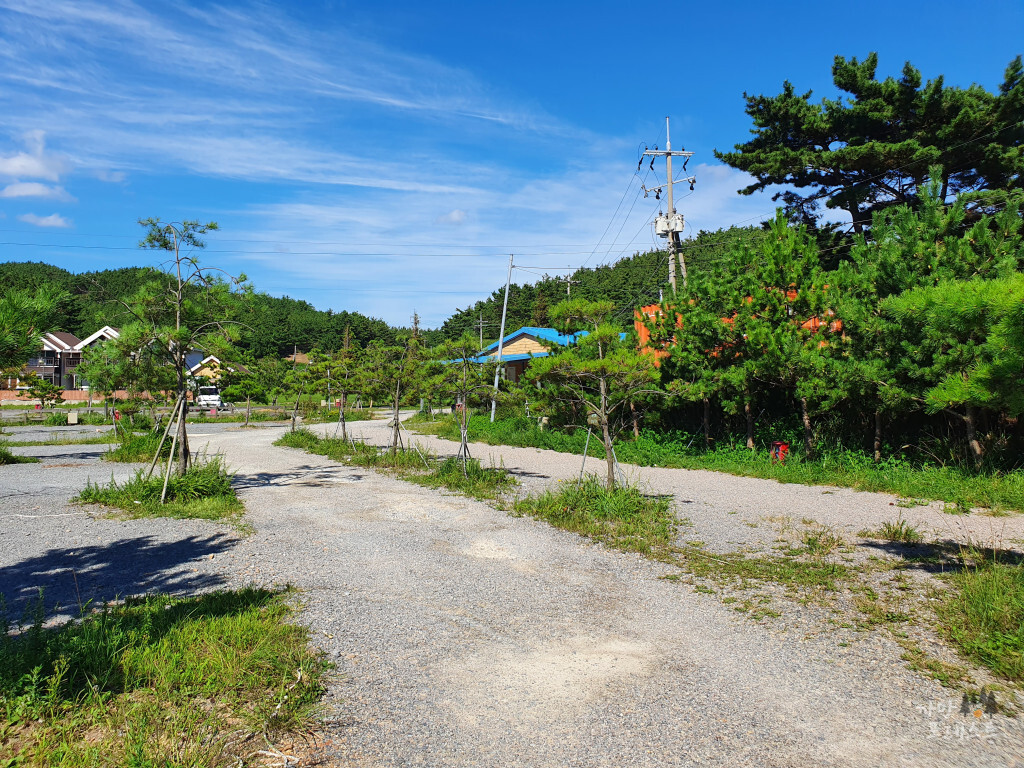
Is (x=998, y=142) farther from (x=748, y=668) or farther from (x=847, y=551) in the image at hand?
(x=748, y=668)

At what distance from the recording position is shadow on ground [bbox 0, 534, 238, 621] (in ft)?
17.0

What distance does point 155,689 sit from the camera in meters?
3.40

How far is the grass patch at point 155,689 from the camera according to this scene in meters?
2.88

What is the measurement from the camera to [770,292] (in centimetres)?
1226

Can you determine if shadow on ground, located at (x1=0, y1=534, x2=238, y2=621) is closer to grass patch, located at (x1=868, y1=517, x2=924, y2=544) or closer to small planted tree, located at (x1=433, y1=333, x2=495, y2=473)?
small planted tree, located at (x1=433, y1=333, x2=495, y2=473)

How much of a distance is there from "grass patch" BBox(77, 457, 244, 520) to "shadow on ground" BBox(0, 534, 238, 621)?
145 cm

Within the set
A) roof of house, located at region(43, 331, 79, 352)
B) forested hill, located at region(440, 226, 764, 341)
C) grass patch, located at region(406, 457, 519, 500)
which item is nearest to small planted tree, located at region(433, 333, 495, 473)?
grass patch, located at region(406, 457, 519, 500)

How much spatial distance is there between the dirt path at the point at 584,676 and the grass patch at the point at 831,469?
19.6ft

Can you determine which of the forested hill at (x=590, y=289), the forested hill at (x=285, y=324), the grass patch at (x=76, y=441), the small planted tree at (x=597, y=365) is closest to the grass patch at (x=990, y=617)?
the small planted tree at (x=597, y=365)

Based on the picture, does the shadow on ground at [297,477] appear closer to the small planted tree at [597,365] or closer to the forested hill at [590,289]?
the small planted tree at [597,365]

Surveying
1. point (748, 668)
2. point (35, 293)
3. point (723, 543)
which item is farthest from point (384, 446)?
point (748, 668)

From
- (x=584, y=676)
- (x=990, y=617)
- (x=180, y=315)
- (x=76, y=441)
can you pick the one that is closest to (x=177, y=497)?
(x=180, y=315)

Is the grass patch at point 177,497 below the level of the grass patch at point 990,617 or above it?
below

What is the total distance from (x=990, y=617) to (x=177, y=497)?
9.95 meters
